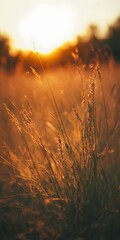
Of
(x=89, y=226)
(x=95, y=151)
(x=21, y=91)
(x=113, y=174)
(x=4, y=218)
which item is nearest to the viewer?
(x=89, y=226)

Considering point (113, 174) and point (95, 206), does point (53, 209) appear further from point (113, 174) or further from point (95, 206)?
point (113, 174)

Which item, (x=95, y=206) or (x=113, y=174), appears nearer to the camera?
(x=95, y=206)

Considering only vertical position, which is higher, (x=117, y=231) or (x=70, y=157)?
(x=70, y=157)

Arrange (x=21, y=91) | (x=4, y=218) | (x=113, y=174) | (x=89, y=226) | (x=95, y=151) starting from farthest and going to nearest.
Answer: (x=21, y=91), (x=113, y=174), (x=4, y=218), (x=95, y=151), (x=89, y=226)

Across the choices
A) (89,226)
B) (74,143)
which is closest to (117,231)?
(89,226)

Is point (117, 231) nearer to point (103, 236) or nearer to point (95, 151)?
point (103, 236)

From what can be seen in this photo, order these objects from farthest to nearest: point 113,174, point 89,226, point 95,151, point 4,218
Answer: point 113,174 < point 4,218 < point 95,151 < point 89,226

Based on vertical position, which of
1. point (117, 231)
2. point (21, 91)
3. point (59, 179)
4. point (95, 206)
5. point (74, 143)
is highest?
point (21, 91)

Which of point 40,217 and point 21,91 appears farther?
point 21,91

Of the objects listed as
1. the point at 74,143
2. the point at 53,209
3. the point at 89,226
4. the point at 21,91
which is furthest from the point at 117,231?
the point at 21,91
